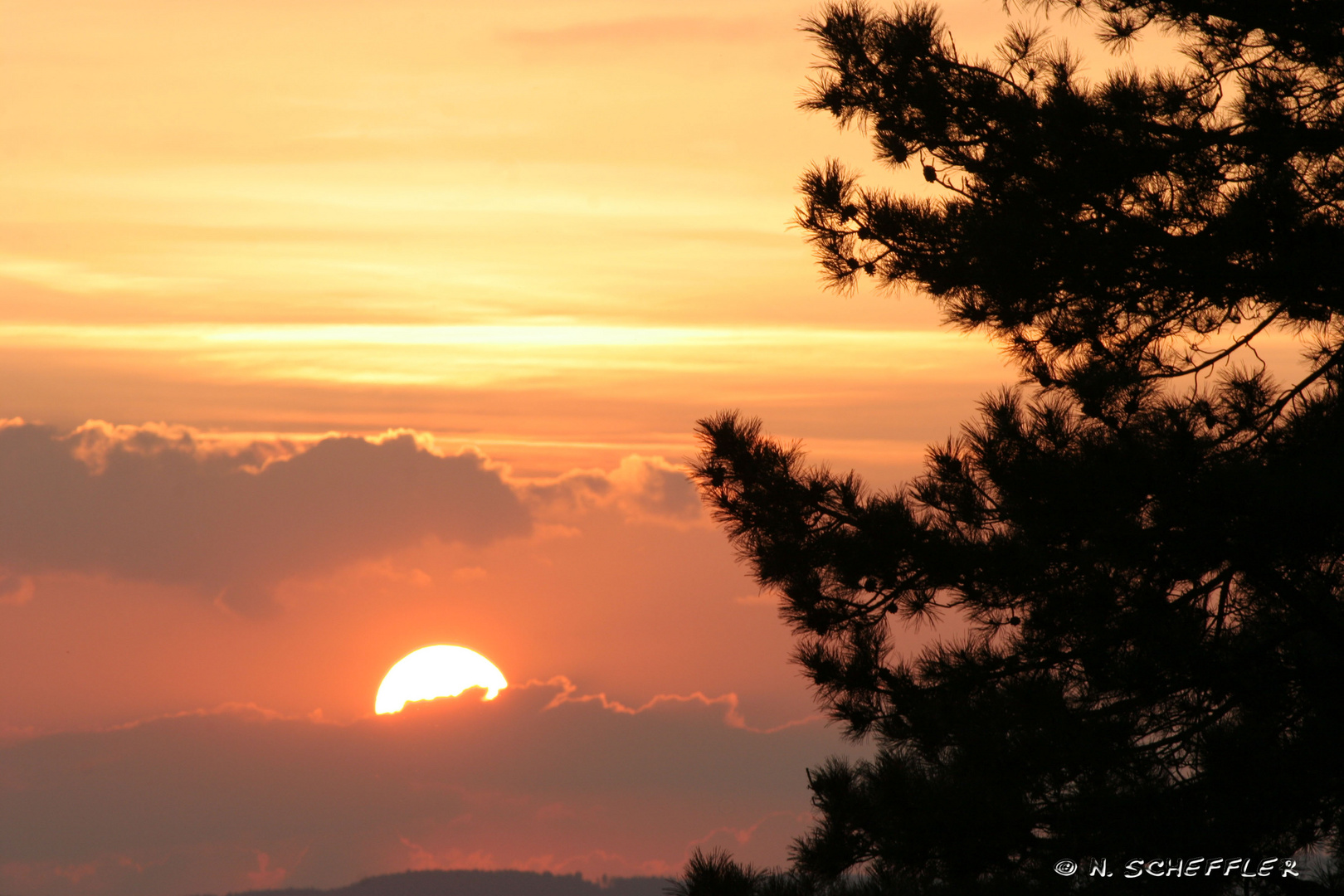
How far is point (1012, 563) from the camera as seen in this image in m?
7.12

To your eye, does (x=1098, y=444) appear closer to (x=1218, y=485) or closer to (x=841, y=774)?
(x=1218, y=485)

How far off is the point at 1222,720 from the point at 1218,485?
1.42m

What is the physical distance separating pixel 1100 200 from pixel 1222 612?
105 inches

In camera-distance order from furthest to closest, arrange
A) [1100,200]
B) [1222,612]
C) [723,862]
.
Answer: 1. [1100,200]
2. [723,862]
3. [1222,612]

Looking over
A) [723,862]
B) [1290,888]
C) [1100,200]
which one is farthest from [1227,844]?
[1100,200]

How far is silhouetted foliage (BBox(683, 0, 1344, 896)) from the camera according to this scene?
6090 mm

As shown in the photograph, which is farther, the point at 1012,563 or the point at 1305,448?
the point at 1012,563

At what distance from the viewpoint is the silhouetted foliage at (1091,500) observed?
6.09 meters

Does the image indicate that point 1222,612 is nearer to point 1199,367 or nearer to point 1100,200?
point 1199,367

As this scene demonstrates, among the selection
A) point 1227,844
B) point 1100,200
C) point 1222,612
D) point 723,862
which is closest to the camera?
point 1227,844

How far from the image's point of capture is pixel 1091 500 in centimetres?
644

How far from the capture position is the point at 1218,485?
6086mm

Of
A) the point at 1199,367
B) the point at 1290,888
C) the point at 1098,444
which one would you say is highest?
the point at 1199,367

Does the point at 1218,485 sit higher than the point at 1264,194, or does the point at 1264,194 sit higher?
the point at 1264,194
